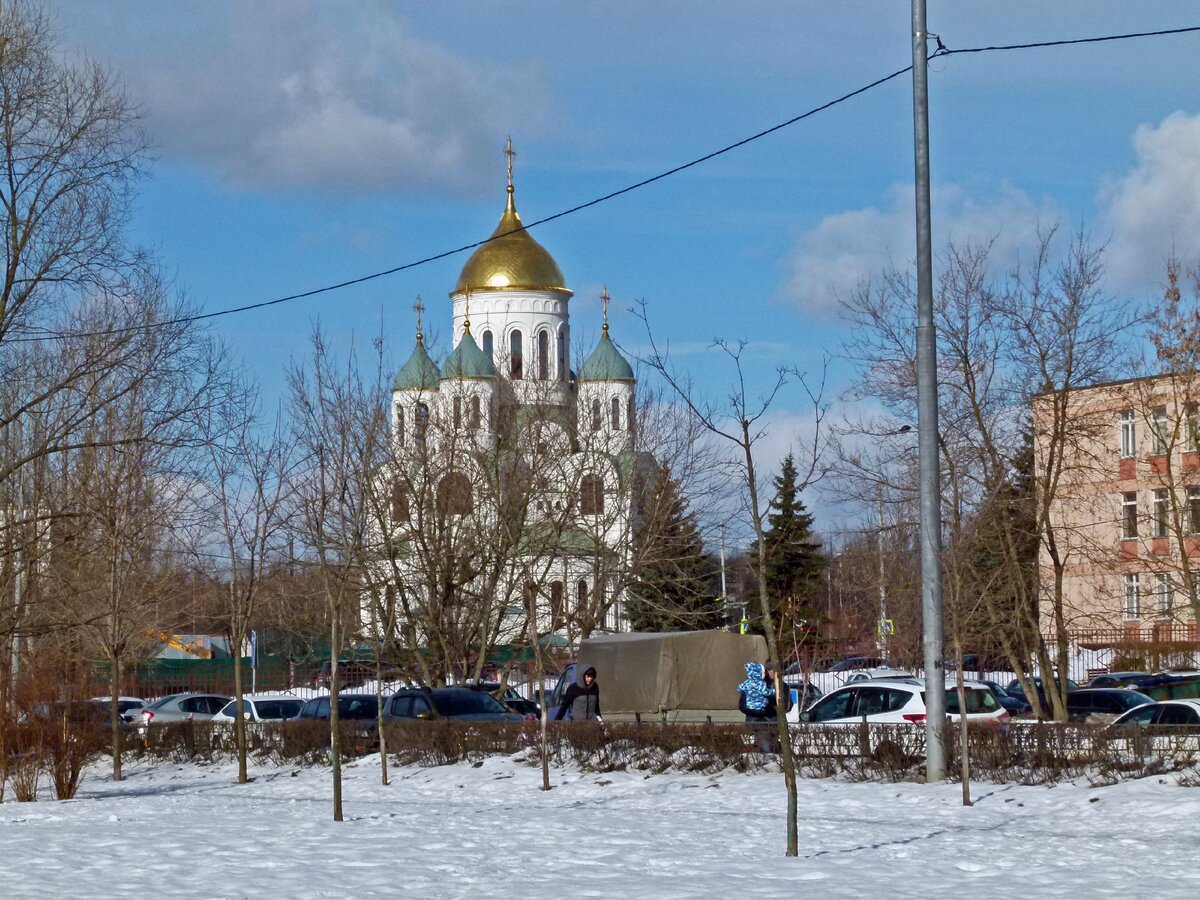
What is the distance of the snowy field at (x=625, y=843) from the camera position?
36.2 ft


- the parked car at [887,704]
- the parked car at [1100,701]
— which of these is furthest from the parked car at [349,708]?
the parked car at [1100,701]

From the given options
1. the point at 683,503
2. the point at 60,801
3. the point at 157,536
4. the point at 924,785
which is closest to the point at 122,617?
the point at 157,536

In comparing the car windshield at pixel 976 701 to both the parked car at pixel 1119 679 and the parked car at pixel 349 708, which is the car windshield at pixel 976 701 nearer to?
the parked car at pixel 349 708

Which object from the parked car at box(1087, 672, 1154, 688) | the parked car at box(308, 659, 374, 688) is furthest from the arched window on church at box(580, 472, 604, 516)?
the parked car at box(1087, 672, 1154, 688)

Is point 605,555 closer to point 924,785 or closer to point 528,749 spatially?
point 528,749

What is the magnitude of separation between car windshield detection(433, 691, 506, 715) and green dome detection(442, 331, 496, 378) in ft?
47.3

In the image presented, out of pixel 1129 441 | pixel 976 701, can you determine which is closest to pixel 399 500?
pixel 976 701

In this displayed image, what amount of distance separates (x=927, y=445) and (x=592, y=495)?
23.9m

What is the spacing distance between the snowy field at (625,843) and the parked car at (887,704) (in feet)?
13.6

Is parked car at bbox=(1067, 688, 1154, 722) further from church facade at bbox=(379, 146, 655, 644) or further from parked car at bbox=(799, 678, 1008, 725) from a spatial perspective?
church facade at bbox=(379, 146, 655, 644)

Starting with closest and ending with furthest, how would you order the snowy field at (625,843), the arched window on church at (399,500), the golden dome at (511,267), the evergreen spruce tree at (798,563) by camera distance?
the snowy field at (625,843), the arched window on church at (399,500), the evergreen spruce tree at (798,563), the golden dome at (511,267)

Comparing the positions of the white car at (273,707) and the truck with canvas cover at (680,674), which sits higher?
the truck with canvas cover at (680,674)

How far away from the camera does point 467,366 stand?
171 feet

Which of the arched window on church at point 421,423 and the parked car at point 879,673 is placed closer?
the arched window on church at point 421,423
